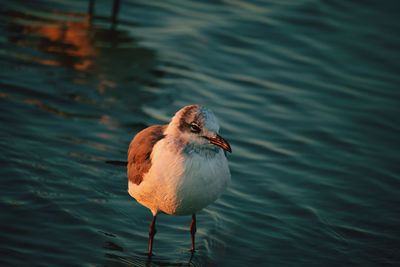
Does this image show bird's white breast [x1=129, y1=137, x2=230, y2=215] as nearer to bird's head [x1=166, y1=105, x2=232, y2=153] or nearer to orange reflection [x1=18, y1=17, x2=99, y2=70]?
bird's head [x1=166, y1=105, x2=232, y2=153]

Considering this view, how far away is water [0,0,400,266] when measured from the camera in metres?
5.85

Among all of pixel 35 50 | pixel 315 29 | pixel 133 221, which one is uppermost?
pixel 315 29

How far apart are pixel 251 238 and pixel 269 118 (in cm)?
352

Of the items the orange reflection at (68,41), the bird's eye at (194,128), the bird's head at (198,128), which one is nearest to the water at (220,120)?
the orange reflection at (68,41)

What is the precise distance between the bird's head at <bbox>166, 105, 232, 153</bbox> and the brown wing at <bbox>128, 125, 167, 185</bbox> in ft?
1.21

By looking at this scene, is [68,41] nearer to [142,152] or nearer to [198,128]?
[142,152]

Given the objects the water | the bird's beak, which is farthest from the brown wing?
the water

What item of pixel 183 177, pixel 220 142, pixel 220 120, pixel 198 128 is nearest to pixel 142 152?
pixel 183 177

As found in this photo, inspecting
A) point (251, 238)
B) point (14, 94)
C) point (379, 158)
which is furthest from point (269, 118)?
point (14, 94)

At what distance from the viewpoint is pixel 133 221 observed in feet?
20.1

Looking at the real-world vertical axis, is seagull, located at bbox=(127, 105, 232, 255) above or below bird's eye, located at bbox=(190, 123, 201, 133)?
below

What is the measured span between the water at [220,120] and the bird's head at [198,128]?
148 cm

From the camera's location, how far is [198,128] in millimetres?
4824

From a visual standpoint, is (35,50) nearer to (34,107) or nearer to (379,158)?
(34,107)
